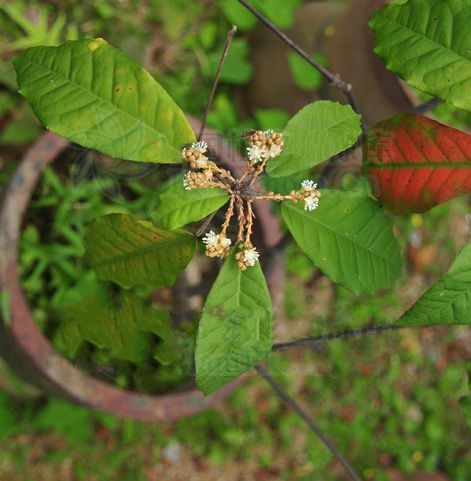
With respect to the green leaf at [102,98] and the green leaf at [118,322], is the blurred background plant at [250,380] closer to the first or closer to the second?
the green leaf at [118,322]

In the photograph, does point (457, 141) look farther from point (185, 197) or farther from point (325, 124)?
point (185, 197)

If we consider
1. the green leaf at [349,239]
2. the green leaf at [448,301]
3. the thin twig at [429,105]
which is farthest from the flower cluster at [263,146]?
the thin twig at [429,105]

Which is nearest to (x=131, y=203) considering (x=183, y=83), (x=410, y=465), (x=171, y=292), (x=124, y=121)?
(x=171, y=292)

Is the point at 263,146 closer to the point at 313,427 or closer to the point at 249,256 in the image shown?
the point at 249,256

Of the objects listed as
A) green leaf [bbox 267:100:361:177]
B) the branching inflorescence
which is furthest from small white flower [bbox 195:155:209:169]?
green leaf [bbox 267:100:361:177]

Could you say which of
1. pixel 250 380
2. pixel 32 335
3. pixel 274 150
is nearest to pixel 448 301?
pixel 274 150
